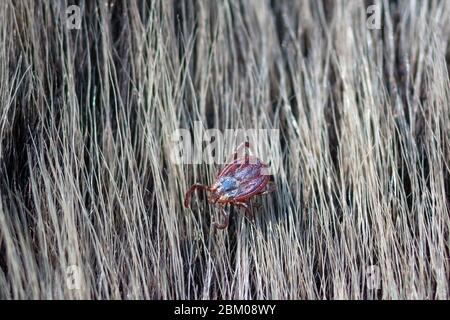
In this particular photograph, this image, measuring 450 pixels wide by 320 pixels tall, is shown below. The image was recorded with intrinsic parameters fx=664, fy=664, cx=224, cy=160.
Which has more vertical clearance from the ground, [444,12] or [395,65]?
[444,12]

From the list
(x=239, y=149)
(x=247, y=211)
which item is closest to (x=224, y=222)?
(x=247, y=211)

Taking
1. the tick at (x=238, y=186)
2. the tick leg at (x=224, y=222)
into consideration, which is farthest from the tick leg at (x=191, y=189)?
the tick leg at (x=224, y=222)

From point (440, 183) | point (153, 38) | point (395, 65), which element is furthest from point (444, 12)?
point (153, 38)

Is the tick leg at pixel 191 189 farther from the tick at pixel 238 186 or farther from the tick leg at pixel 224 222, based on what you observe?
the tick leg at pixel 224 222

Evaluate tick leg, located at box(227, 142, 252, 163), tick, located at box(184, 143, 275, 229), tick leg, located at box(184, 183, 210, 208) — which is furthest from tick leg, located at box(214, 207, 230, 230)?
tick leg, located at box(227, 142, 252, 163)

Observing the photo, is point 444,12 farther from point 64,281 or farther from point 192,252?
point 64,281

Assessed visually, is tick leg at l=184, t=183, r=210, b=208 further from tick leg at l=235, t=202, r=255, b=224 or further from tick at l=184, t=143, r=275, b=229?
tick leg at l=235, t=202, r=255, b=224

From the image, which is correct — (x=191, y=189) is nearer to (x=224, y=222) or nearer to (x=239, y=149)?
(x=224, y=222)

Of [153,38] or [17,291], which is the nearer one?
[17,291]

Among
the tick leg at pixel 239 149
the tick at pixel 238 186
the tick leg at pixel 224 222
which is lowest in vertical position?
the tick leg at pixel 224 222
